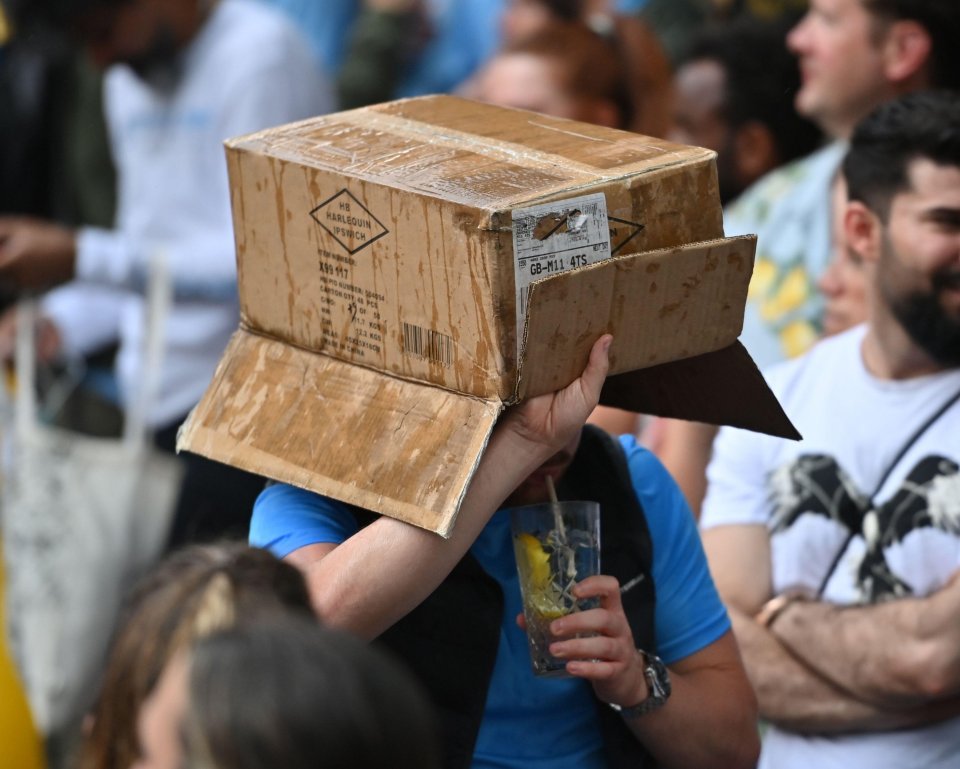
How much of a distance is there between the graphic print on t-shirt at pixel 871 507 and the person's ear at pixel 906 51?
1.57m

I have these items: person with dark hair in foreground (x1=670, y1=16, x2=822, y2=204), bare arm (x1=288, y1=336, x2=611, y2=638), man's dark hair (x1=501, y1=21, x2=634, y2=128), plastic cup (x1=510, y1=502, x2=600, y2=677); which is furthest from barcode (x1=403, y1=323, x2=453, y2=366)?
person with dark hair in foreground (x1=670, y1=16, x2=822, y2=204)

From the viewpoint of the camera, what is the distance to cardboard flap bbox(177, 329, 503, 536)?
1864mm

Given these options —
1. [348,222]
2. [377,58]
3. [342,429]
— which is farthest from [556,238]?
[377,58]

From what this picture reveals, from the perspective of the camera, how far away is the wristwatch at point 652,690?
2090 mm

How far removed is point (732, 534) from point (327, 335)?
46.5 inches

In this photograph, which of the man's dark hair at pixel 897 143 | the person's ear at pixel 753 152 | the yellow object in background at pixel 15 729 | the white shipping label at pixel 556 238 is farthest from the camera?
the person's ear at pixel 753 152

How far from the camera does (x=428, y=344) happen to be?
190cm

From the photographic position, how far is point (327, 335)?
79.6 inches

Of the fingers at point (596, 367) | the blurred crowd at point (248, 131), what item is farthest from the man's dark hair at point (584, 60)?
the fingers at point (596, 367)

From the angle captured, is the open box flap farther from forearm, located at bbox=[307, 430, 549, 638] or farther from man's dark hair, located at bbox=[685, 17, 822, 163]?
man's dark hair, located at bbox=[685, 17, 822, 163]

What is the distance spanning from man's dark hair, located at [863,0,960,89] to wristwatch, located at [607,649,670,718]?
2371 mm

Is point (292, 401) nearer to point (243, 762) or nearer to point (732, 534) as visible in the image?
point (243, 762)

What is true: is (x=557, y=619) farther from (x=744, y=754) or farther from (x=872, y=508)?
(x=872, y=508)

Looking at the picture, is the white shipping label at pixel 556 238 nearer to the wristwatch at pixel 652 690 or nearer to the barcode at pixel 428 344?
the barcode at pixel 428 344
